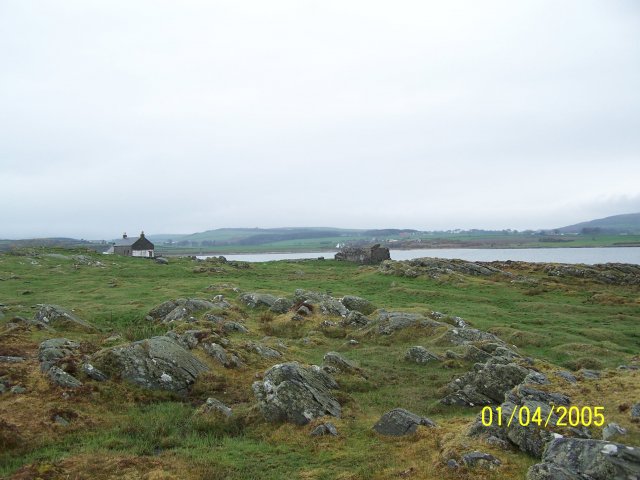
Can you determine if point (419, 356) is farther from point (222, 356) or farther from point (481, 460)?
point (481, 460)

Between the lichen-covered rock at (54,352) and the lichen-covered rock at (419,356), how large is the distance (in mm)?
19371

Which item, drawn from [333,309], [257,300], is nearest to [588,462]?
[333,309]

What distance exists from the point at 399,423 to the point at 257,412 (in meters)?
5.87

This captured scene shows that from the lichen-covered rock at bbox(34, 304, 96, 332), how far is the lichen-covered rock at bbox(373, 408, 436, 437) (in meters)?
24.4

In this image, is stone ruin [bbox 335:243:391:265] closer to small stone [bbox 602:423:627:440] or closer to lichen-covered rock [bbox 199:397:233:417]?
lichen-covered rock [bbox 199:397:233:417]

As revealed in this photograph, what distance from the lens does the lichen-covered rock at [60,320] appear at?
31984 mm

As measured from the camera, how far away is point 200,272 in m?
80.8

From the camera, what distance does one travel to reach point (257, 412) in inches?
742

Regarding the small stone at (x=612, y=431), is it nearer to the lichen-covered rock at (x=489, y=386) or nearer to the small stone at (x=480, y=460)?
the small stone at (x=480, y=460)

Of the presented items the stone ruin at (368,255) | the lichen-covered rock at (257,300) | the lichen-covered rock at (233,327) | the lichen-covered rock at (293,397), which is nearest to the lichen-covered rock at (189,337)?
the lichen-covered rock at (233,327)

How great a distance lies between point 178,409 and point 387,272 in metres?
63.7

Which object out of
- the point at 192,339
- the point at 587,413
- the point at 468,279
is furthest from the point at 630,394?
the point at 468,279

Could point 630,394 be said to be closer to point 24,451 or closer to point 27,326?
point 24,451
